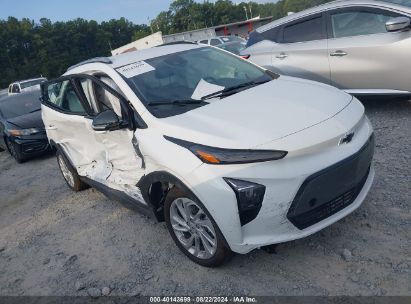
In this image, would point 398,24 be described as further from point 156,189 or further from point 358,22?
point 156,189

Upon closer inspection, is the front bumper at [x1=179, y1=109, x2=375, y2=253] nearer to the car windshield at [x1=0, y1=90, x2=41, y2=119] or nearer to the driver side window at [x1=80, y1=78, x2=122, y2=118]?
the driver side window at [x1=80, y1=78, x2=122, y2=118]

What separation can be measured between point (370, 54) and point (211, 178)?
3.89m

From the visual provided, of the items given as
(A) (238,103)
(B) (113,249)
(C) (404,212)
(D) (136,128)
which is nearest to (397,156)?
(C) (404,212)

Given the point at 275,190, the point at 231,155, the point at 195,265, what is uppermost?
the point at 231,155

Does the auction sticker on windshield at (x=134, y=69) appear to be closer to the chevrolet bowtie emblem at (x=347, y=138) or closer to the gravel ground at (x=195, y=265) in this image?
the gravel ground at (x=195, y=265)

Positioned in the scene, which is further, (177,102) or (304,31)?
(304,31)

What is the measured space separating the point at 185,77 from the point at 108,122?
0.88 m

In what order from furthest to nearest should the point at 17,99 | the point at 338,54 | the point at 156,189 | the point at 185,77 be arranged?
1. the point at 17,99
2. the point at 338,54
3. the point at 185,77
4. the point at 156,189

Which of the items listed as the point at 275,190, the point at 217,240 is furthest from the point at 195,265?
the point at 275,190

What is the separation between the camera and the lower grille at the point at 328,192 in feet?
9.20

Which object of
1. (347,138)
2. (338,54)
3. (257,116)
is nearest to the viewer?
(347,138)

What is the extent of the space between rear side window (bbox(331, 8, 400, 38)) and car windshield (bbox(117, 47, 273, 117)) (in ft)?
7.69

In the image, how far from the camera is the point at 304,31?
6.62m

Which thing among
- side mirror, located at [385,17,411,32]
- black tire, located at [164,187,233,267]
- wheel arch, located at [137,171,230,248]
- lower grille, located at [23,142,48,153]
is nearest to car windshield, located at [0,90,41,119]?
lower grille, located at [23,142,48,153]
